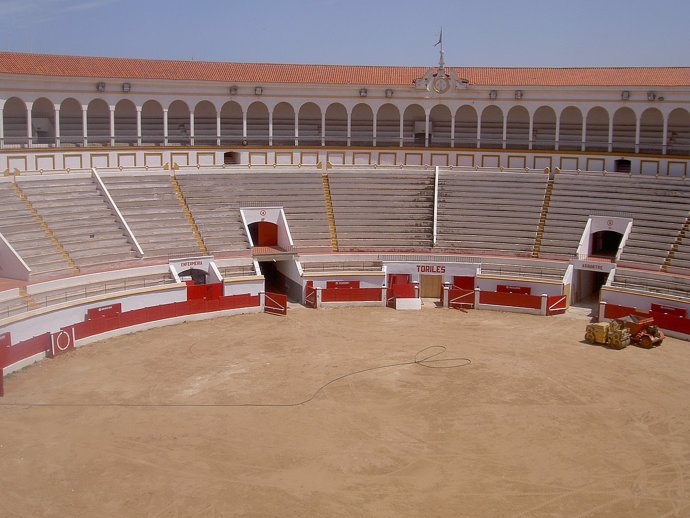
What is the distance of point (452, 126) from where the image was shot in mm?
48031

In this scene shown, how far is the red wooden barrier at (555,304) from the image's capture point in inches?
1414

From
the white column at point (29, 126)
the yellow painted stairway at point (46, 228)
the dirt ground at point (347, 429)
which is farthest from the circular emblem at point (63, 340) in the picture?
the white column at point (29, 126)

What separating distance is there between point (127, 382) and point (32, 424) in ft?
13.9

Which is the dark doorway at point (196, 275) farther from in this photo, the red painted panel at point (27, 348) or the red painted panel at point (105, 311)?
the red painted panel at point (27, 348)

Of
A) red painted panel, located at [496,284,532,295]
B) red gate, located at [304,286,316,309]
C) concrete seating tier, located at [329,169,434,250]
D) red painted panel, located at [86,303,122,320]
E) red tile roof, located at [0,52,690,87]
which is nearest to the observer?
red painted panel, located at [86,303,122,320]

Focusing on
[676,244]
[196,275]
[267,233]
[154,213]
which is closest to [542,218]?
[676,244]

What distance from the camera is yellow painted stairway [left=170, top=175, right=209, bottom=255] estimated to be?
38938mm

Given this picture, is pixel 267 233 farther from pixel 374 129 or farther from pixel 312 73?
pixel 312 73

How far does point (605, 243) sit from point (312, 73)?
833 inches

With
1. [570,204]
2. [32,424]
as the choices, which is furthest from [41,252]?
[570,204]

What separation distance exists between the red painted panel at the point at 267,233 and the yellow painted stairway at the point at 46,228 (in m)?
11.1

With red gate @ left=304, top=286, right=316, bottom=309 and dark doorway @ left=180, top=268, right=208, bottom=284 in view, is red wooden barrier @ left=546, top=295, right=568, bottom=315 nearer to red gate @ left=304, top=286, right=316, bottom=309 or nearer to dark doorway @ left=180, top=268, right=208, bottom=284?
red gate @ left=304, top=286, right=316, bottom=309

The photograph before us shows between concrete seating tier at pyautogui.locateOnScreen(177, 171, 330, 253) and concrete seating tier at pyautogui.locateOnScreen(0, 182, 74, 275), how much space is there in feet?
25.3

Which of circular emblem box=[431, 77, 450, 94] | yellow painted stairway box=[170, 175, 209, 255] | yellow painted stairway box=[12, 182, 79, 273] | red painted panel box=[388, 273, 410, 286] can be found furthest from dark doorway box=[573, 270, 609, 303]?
yellow painted stairway box=[12, 182, 79, 273]
